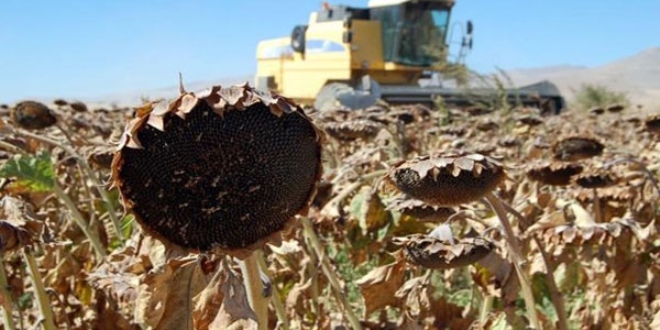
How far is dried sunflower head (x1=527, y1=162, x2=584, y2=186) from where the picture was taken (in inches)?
111

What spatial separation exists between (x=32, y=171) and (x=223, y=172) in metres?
1.30

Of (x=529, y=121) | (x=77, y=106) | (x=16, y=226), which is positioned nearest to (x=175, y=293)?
(x=16, y=226)

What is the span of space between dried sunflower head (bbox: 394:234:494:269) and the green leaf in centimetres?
106

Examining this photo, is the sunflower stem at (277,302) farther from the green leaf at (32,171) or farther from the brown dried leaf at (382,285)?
the green leaf at (32,171)

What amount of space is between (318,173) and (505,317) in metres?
0.94

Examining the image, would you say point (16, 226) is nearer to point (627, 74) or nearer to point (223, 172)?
point (223, 172)

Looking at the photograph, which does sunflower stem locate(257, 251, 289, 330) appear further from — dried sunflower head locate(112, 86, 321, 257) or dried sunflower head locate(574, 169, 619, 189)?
dried sunflower head locate(574, 169, 619, 189)

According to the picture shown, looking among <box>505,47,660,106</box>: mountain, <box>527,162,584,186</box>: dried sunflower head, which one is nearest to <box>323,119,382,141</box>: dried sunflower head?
<box>527,162,584,186</box>: dried sunflower head

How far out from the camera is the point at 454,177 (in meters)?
1.63

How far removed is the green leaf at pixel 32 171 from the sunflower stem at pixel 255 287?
45.6 inches

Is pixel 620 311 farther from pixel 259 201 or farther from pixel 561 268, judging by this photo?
pixel 259 201

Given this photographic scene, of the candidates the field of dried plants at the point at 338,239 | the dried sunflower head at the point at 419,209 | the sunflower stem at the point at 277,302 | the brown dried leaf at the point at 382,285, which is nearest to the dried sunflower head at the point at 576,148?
the field of dried plants at the point at 338,239

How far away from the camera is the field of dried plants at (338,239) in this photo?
1271mm

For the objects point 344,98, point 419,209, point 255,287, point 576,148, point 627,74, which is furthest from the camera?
point 627,74
